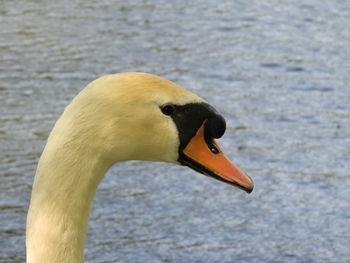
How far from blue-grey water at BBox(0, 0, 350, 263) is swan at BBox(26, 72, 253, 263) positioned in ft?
6.50

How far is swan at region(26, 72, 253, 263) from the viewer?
96.3 inches

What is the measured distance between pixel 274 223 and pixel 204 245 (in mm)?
470

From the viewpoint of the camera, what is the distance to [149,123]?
2617 millimetres

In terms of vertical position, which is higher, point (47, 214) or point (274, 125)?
point (47, 214)

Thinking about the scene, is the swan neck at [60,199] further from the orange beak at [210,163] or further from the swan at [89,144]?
the orange beak at [210,163]

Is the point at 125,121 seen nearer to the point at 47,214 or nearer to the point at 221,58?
the point at 47,214

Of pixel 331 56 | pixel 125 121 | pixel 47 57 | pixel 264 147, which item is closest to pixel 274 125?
pixel 264 147

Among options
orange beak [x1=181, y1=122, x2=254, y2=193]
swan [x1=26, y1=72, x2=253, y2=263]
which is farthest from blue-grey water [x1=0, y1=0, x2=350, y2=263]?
swan [x1=26, y1=72, x2=253, y2=263]

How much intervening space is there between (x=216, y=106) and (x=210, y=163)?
3.36 m

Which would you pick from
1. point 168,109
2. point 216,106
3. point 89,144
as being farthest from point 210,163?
point 216,106

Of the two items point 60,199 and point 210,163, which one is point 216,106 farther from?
point 60,199

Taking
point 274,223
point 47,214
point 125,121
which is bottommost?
point 274,223

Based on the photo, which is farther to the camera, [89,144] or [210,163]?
[210,163]

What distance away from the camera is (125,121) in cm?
256
